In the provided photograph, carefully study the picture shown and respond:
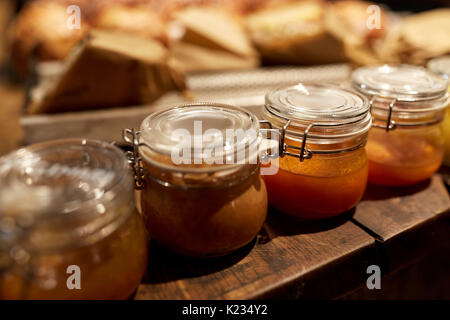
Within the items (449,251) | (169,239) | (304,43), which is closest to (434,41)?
(304,43)

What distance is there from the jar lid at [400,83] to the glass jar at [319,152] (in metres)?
0.09

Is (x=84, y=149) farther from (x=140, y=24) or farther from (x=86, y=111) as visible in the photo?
(x=140, y=24)

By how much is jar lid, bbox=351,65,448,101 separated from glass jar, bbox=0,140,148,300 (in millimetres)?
580

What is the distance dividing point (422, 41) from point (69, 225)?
1.54m

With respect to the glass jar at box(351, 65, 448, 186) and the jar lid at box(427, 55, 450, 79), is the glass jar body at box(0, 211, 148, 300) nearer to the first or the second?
the glass jar at box(351, 65, 448, 186)

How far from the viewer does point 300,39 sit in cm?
211

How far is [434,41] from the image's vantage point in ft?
4.89

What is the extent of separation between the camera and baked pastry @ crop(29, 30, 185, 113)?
53.2 inches

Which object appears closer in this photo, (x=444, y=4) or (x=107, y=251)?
(x=107, y=251)

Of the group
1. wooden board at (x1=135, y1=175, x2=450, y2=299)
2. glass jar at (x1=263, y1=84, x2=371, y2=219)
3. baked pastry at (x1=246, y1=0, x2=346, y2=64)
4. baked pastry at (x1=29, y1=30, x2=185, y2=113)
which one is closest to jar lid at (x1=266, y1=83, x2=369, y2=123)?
glass jar at (x1=263, y1=84, x2=371, y2=219)

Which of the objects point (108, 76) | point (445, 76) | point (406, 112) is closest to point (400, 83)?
point (406, 112)

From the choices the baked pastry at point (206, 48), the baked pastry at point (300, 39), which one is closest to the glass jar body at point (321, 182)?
the baked pastry at point (206, 48)

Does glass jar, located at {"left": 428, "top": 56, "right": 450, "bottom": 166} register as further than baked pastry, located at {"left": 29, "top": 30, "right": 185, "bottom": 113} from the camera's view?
No

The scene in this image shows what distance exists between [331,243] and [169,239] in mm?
316
